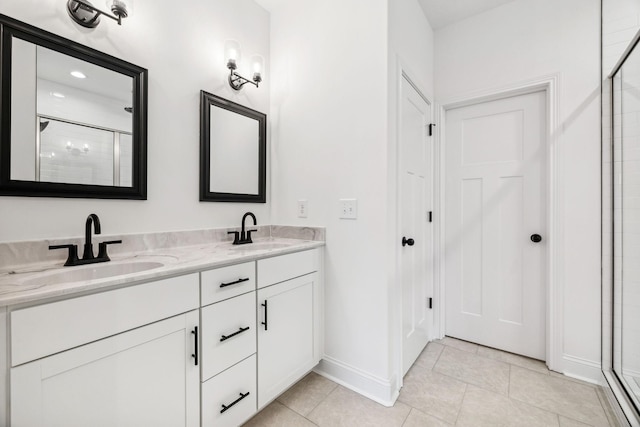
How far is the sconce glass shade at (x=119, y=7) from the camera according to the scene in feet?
4.35

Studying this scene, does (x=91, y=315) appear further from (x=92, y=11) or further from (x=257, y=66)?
(x=257, y=66)

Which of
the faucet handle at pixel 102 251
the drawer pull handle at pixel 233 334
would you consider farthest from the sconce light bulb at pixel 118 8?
the drawer pull handle at pixel 233 334

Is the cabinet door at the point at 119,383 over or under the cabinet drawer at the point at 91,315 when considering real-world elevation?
under

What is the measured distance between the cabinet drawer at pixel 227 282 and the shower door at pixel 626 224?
2.13 meters

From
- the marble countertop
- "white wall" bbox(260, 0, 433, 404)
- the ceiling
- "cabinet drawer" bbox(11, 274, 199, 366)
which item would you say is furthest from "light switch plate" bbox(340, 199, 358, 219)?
the ceiling

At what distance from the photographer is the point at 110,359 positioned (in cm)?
93

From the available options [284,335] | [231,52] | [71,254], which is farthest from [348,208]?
[71,254]

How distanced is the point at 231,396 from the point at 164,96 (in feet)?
5.54

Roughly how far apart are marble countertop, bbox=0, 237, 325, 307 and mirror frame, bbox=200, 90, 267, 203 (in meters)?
0.42

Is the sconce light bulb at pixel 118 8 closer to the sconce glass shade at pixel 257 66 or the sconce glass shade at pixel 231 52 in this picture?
the sconce glass shade at pixel 231 52

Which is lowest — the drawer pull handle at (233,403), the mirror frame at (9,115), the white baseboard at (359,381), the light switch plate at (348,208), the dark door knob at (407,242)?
the white baseboard at (359,381)

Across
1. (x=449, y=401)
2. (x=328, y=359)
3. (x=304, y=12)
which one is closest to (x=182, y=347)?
(x=328, y=359)

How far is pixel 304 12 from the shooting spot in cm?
203

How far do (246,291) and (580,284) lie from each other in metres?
2.20
